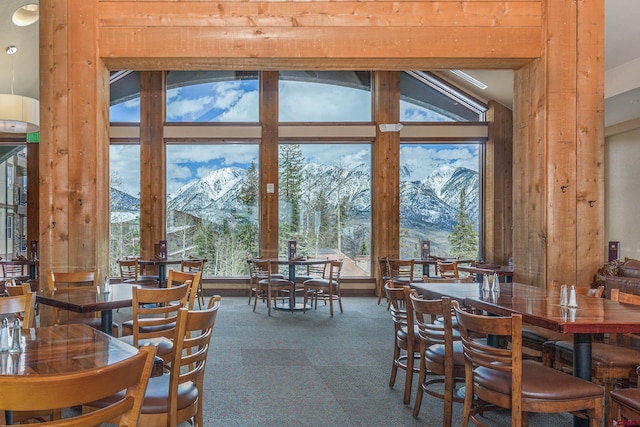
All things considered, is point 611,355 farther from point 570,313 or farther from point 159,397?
point 159,397

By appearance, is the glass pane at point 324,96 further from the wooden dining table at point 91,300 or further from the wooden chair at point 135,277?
the wooden dining table at point 91,300

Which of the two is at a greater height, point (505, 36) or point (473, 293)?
point (505, 36)

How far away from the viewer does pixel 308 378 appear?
3.96 meters

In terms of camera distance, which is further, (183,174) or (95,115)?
(183,174)

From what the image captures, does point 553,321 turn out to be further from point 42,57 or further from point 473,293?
point 42,57

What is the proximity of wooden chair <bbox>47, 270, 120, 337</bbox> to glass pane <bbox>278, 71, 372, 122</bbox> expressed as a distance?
577 centimetres

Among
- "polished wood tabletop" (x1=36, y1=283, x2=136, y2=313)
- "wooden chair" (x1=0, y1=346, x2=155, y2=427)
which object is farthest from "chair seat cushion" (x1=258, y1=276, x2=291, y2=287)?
"wooden chair" (x1=0, y1=346, x2=155, y2=427)

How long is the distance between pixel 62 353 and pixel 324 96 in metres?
8.02

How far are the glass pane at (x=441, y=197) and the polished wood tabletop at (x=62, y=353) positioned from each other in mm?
7772

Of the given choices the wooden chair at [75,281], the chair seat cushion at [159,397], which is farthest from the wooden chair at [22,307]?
the wooden chair at [75,281]

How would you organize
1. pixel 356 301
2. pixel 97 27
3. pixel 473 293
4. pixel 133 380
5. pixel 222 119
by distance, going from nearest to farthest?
pixel 133 380
pixel 473 293
pixel 97 27
pixel 356 301
pixel 222 119

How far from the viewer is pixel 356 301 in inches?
324

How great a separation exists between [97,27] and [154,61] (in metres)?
0.58

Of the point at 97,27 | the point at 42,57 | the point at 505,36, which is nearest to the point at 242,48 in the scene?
the point at 97,27
